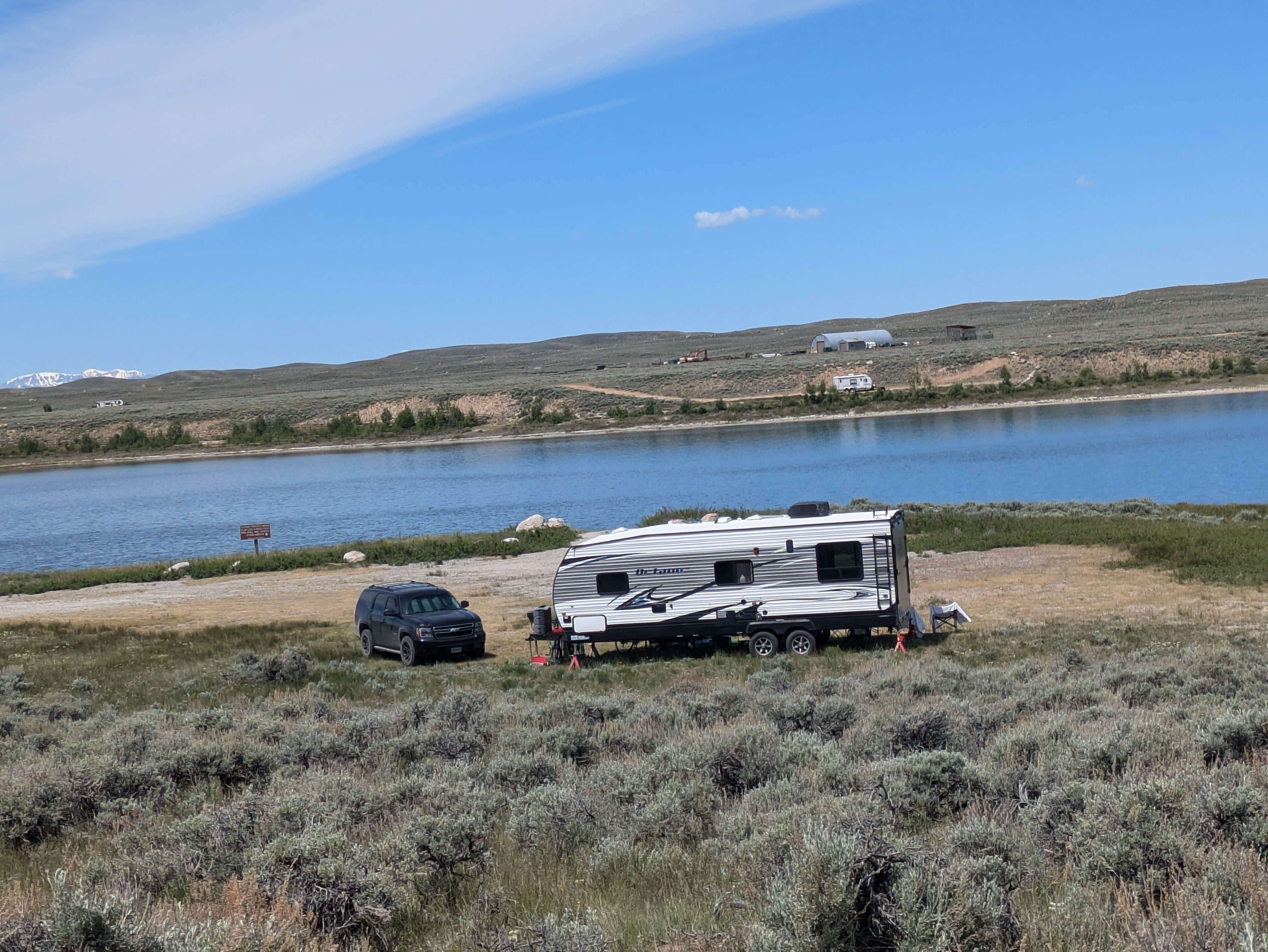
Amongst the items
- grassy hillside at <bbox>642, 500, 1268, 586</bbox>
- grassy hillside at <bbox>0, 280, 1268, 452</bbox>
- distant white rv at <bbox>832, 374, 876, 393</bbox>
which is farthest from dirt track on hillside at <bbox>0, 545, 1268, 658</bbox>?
distant white rv at <bbox>832, 374, 876, 393</bbox>

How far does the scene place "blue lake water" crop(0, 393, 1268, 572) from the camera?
1972 inches

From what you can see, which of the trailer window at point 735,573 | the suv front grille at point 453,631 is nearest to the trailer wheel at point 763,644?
the trailer window at point 735,573

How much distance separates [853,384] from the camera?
116438mm

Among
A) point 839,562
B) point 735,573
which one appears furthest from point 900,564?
point 735,573

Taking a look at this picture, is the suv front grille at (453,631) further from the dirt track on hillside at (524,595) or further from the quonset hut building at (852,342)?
the quonset hut building at (852,342)

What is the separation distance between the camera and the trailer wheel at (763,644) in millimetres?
19781

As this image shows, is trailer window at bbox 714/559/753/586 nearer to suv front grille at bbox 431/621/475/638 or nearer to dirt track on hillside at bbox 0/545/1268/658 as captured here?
dirt track on hillside at bbox 0/545/1268/658

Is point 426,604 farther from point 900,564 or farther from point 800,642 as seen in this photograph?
point 900,564

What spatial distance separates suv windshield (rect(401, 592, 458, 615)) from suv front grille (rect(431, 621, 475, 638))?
3.08 feet

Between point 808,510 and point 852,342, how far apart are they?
149119 mm

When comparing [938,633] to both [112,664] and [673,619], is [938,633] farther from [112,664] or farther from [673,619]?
[112,664]

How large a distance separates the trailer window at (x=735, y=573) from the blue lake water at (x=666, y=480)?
2815 cm

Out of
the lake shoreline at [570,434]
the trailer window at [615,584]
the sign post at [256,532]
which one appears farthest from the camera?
the lake shoreline at [570,434]

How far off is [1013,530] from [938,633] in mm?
13985
